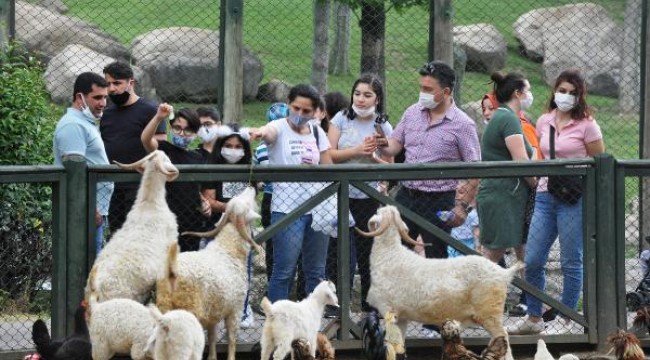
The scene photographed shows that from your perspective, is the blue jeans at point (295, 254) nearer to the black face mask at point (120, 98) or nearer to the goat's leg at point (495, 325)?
the goat's leg at point (495, 325)

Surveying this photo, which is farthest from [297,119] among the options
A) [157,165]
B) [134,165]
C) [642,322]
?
[642,322]

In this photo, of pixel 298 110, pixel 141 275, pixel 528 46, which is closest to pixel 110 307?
pixel 141 275

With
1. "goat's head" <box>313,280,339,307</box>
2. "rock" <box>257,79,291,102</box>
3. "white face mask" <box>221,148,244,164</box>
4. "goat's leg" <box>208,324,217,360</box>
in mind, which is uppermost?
"rock" <box>257,79,291,102</box>

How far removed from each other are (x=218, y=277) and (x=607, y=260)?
9.00ft

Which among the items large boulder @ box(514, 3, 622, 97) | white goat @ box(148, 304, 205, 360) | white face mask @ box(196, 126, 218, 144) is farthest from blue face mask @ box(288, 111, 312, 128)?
large boulder @ box(514, 3, 622, 97)

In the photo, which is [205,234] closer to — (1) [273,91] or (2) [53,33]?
(1) [273,91]

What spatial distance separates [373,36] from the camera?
12.9 meters

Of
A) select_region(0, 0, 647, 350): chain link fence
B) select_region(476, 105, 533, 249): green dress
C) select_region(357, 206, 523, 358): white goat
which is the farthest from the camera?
select_region(0, 0, 647, 350): chain link fence

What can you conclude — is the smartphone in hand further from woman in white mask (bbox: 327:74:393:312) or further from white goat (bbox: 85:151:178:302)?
white goat (bbox: 85:151:178:302)

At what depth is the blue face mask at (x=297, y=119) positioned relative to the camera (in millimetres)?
10609

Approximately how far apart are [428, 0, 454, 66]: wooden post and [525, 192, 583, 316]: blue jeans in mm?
1922

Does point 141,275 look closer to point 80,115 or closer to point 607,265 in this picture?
point 80,115

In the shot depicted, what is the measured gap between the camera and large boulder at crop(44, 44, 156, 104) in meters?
13.1

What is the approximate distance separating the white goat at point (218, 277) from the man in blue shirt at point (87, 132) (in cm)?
74
